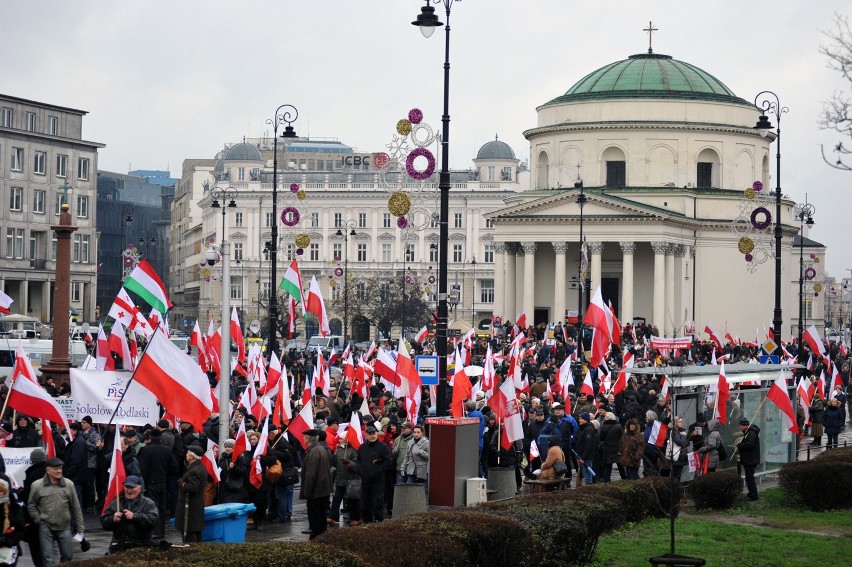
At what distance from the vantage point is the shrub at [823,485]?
23.2 meters

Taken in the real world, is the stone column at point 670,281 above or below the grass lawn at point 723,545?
above

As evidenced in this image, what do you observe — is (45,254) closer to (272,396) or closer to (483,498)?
(272,396)

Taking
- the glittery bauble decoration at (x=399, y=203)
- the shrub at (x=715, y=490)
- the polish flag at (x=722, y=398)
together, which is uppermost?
the glittery bauble decoration at (x=399, y=203)

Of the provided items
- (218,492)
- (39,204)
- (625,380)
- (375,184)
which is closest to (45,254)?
(39,204)

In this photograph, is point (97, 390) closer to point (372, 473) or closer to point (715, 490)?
point (372, 473)

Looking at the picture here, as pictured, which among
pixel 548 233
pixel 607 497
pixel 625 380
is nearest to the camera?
pixel 607 497

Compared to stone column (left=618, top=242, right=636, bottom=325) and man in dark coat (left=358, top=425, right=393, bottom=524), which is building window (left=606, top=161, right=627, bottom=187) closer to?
stone column (left=618, top=242, right=636, bottom=325)

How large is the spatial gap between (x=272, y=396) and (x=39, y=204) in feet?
206

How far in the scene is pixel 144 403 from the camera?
65.3 feet

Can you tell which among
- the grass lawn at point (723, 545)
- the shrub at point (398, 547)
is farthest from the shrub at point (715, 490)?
the shrub at point (398, 547)

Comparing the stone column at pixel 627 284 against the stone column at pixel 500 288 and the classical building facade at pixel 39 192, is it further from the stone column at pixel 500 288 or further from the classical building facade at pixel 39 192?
the classical building facade at pixel 39 192

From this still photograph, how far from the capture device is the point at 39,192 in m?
89.1

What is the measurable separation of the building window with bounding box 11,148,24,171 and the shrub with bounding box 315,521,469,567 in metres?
75.4

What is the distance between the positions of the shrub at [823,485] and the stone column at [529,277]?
64.7 meters
